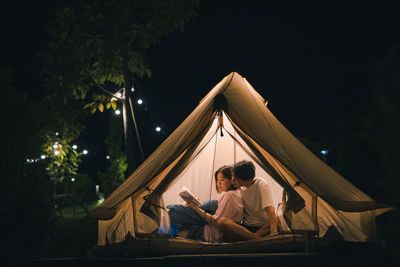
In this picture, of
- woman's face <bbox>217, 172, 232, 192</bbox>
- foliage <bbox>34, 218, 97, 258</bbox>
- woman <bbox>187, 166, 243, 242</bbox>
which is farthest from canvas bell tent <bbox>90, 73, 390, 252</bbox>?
foliage <bbox>34, 218, 97, 258</bbox>

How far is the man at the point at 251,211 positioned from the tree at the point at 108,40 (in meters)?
3.83

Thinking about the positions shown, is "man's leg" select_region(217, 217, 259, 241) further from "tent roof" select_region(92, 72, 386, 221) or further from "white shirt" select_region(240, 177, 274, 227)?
"tent roof" select_region(92, 72, 386, 221)

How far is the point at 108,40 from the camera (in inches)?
291

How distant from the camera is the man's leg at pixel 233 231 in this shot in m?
4.00

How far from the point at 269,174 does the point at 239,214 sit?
55 centimetres

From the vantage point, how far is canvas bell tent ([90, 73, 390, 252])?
3.70 metres

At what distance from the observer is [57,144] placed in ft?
25.7

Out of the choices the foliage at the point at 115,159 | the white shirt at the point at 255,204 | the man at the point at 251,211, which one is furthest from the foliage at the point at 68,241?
the foliage at the point at 115,159

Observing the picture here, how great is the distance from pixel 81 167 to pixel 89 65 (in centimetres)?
2125

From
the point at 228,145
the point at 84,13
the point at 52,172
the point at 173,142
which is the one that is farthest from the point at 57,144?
the point at 173,142

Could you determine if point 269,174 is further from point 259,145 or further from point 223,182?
point 223,182

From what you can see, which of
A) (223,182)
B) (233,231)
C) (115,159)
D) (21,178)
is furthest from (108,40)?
(115,159)

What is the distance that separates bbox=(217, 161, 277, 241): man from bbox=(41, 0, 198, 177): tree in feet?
12.5

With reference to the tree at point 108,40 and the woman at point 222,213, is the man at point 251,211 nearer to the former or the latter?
the woman at point 222,213
